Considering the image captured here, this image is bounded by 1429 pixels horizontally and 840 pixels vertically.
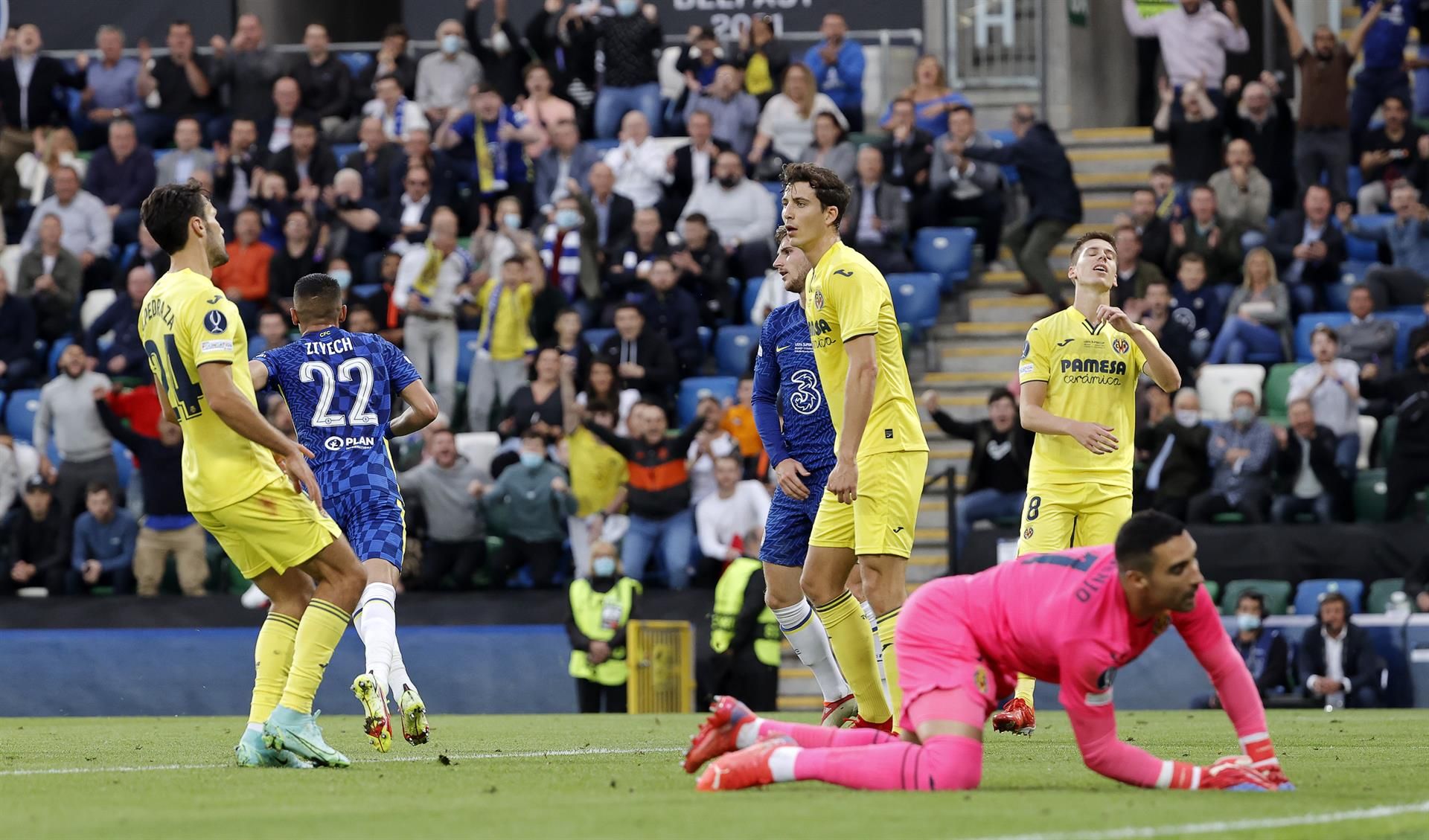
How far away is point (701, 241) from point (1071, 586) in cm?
1352

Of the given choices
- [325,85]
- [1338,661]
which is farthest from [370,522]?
[325,85]

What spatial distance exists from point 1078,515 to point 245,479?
426 centimetres

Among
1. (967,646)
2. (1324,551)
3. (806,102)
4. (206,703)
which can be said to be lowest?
(206,703)

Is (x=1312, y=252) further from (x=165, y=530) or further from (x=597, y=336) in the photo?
(x=165, y=530)

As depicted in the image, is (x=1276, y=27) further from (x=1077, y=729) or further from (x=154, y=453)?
(x=1077, y=729)

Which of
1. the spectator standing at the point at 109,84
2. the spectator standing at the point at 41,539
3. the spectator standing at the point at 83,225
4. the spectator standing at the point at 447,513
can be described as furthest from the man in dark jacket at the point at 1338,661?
the spectator standing at the point at 109,84

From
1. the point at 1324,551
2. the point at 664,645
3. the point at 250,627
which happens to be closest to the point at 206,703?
the point at 250,627

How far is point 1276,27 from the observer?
24438 millimetres

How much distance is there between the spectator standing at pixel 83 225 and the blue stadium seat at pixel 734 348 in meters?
6.73

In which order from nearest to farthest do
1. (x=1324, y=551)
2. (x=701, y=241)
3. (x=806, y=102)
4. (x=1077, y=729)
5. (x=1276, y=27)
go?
(x=1077, y=729) < (x=1324, y=551) < (x=701, y=241) < (x=806, y=102) < (x=1276, y=27)

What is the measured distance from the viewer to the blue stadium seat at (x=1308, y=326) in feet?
61.2

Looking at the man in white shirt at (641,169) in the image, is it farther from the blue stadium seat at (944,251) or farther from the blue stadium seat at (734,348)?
the blue stadium seat at (944,251)

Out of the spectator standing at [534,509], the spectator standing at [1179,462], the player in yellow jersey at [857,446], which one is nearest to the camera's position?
the player in yellow jersey at [857,446]

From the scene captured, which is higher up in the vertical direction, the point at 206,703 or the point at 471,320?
the point at 471,320
